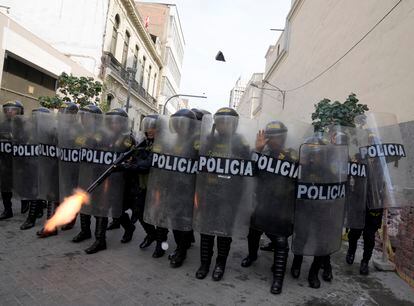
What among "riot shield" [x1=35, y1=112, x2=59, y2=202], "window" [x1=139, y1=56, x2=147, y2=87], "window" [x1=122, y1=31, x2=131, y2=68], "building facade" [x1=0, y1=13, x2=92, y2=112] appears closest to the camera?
"riot shield" [x1=35, y1=112, x2=59, y2=202]

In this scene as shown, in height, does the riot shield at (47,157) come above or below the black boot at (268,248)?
above

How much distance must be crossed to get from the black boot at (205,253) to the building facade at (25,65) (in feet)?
32.7

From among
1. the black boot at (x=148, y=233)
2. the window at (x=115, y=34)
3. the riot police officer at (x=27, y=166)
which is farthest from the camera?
the window at (x=115, y=34)

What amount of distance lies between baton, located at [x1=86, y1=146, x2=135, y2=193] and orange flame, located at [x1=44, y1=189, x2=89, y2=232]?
130mm

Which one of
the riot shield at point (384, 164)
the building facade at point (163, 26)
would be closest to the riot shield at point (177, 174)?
the riot shield at point (384, 164)

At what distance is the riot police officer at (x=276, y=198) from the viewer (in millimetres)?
3623

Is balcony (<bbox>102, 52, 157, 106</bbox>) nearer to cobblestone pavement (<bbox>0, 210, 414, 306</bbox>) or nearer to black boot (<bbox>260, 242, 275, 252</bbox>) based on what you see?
cobblestone pavement (<bbox>0, 210, 414, 306</bbox>)

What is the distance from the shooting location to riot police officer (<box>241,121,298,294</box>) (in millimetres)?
3623

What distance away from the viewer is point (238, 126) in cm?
369

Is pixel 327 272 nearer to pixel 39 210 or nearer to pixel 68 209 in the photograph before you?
pixel 68 209

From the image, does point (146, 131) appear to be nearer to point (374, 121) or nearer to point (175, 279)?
point (175, 279)

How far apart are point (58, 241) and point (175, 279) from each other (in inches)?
74.2

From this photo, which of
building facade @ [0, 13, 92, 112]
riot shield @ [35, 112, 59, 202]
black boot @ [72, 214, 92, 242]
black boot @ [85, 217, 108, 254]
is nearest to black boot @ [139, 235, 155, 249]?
black boot @ [85, 217, 108, 254]

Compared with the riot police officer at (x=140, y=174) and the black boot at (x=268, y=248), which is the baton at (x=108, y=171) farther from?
the black boot at (x=268, y=248)
